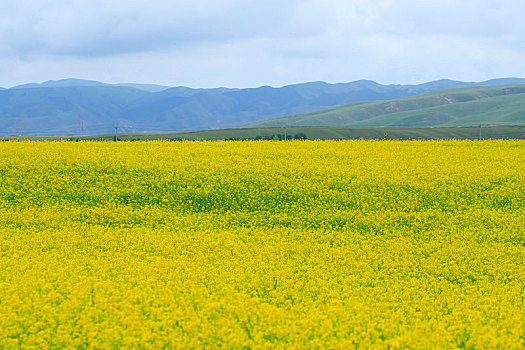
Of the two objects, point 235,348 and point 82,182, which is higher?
point 82,182

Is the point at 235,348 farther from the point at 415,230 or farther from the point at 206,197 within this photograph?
the point at 206,197

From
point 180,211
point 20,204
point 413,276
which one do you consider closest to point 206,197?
point 180,211

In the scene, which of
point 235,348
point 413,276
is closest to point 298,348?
point 235,348

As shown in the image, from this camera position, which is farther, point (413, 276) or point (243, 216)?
point (243, 216)

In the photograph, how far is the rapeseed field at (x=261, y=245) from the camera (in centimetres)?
1046

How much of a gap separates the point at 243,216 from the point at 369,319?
1076 centimetres

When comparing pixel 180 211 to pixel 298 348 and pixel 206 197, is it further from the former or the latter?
pixel 298 348

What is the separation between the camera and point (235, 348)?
966 centimetres

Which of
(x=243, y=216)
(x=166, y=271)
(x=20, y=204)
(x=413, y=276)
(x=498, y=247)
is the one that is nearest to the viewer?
(x=166, y=271)

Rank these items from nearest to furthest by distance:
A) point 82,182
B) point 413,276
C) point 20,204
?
point 413,276
point 20,204
point 82,182

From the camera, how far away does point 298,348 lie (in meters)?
9.59

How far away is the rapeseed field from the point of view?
10.5 metres

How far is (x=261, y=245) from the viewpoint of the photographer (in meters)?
17.8

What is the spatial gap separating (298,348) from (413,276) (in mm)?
6751
